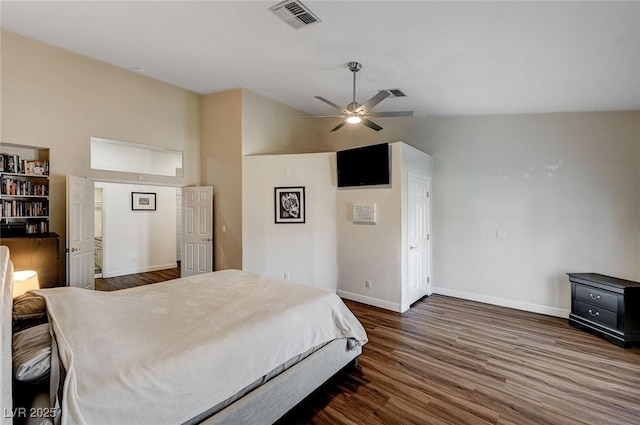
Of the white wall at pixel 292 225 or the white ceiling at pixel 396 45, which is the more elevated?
the white ceiling at pixel 396 45

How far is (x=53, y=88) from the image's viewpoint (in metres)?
4.11

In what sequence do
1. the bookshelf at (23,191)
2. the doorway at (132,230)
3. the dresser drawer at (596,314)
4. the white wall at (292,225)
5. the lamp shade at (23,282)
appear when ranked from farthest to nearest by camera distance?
the doorway at (132,230)
the white wall at (292,225)
the bookshelf at (23,191)
the dresser drawer at (596,314)
the lamp shade at (23,282)

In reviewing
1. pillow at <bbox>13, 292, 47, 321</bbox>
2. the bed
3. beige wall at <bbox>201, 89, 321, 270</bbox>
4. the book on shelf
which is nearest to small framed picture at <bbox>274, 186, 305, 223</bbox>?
beige wall at <bbox>201, 89, 321, 270</bbox>

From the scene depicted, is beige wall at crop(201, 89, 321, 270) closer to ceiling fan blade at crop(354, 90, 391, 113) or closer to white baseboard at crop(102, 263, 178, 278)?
ceiling fan blade at crop(354, 90, 391, 113)

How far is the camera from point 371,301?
4637 mm

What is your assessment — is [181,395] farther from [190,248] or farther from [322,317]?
[190,248]

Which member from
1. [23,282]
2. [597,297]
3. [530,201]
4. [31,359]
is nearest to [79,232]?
[23,282]

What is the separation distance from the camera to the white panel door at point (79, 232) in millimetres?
4102

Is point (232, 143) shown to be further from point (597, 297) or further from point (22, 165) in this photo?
point (597, 297)

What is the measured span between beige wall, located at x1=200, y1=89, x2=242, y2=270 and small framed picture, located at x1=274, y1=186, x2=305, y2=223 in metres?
0.72

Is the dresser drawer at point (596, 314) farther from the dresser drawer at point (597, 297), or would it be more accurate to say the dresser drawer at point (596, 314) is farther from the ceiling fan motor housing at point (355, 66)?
the ceiling fan motor housing at point (355, 66)

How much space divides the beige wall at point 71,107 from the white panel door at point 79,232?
0.21 metres

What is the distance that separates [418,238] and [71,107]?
5.61 metres

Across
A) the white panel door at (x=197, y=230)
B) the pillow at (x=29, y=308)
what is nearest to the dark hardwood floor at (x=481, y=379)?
the pillow at (x=29, y=308)
